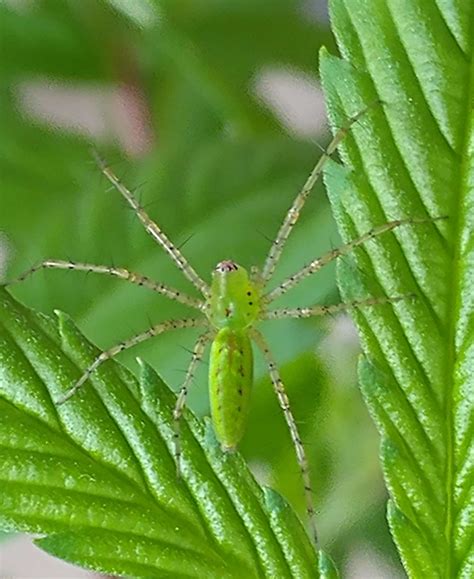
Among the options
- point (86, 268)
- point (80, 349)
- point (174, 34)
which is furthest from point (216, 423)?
point (174, 34)

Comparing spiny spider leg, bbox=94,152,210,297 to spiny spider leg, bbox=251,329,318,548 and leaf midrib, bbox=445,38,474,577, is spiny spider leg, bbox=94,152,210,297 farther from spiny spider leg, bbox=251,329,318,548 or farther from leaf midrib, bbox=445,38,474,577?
leaf midrib, bbox=445,38,474,577

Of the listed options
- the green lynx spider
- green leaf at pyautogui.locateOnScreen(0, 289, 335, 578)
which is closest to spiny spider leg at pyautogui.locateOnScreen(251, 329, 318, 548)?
the green lynx spider

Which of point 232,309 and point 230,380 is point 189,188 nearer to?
point 232,309

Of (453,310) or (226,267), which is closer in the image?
(453,310)

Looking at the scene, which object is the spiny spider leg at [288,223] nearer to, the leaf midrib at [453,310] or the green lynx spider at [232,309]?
the green lynx spider at [232,309]

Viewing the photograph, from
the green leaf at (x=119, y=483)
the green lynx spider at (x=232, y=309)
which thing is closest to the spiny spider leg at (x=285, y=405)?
the green lynx spider at (x=232, y=309)

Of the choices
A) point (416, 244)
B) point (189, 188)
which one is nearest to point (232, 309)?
point (189, 188)
